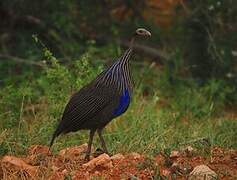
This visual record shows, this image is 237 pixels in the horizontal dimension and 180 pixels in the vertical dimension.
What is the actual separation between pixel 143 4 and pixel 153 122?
4264 mm

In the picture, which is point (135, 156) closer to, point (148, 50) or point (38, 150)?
point (38, 150)

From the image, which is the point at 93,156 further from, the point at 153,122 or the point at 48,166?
the point at 153,122

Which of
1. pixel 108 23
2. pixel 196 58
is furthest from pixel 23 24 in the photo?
pixel 196 58

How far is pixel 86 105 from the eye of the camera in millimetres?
6062

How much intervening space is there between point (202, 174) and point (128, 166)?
70cm

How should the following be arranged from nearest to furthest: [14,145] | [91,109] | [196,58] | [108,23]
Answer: [91,109], [14,145], [196,58], [108,23]

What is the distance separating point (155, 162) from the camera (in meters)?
5.73

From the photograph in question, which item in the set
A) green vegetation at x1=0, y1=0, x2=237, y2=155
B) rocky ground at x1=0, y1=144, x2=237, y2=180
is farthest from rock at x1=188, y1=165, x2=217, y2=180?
green vegetation at x1=0, y1=0, x2=237, y2=155

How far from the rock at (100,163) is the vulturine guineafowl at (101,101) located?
1.13 feet

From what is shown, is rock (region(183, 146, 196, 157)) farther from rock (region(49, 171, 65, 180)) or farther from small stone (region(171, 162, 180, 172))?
rock (region(49, 171, 65, 180))

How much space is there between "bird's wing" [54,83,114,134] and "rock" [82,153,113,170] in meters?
0.43

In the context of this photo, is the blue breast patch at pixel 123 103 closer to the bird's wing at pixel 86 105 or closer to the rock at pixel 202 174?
the bird's wing at pixel 86 105

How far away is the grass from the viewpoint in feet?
22.2

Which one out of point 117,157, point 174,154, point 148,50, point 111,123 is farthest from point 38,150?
point 148,50
